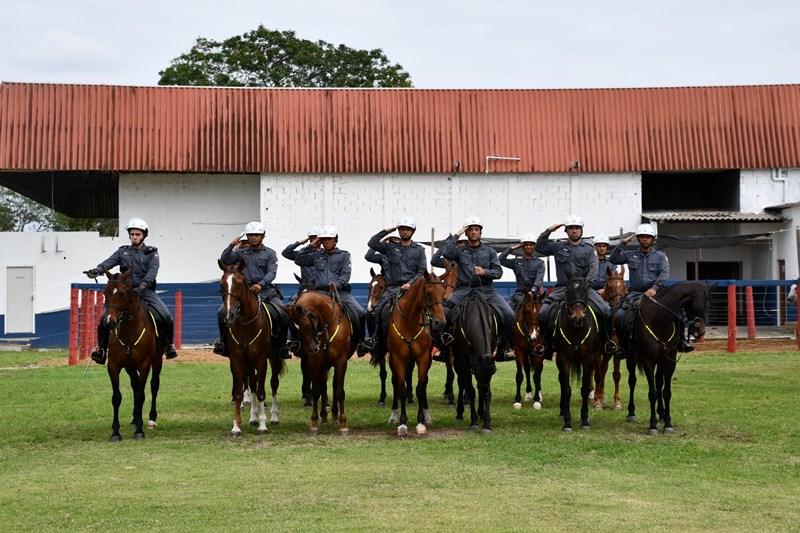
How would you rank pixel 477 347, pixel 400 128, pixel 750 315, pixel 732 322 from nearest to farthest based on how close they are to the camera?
pixel 477 347 → pixel 732 322 → pixel 750 315 → pixel 400 128

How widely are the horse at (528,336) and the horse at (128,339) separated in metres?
5.22

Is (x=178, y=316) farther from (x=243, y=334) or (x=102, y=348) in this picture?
(x=243, y=334)

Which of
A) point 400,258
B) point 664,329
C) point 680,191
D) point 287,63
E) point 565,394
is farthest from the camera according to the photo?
point 287,63

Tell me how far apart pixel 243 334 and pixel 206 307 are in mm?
18882

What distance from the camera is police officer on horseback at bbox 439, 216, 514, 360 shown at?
14.8m

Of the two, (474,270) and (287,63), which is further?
(287,63)

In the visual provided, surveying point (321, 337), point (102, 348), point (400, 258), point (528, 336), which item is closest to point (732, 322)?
point (528, 336)

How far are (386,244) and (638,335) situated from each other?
3705mm

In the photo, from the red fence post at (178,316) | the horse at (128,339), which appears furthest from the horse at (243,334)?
the red fence post at (178,316)

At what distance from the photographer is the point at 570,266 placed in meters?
15.0

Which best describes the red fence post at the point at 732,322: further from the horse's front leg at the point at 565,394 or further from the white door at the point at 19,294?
the white door at the point at 19,294

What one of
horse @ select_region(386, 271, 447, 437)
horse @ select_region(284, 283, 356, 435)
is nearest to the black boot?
horse @ select_region(284, 283, 356, 435)

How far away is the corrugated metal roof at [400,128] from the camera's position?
37094 mm

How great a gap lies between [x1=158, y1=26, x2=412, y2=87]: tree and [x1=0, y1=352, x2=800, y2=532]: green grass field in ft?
138
